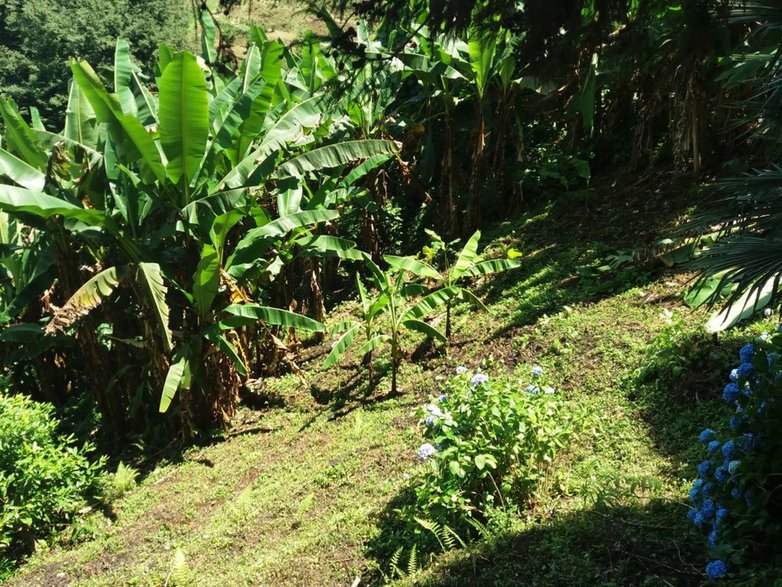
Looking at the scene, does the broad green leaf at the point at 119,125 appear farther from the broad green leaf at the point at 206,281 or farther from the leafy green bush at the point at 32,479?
the leafy green bush at the point at 32,479

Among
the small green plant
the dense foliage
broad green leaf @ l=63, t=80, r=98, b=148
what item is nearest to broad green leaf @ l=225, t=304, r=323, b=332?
broad green leaf @ l=63, t=80, r=98, b=148

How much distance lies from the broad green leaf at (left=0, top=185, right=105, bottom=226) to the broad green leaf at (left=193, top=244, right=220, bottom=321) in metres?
Answer: 0.90

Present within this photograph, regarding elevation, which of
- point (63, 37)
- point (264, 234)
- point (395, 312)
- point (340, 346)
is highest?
point (63, 37)

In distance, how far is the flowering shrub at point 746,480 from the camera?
252cm

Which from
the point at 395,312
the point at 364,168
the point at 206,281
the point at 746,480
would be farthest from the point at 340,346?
the point at 746,480

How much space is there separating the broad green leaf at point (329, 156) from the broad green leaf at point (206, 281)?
113 centimetres

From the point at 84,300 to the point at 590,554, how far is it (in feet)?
14.2

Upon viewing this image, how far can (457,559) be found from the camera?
3.34m

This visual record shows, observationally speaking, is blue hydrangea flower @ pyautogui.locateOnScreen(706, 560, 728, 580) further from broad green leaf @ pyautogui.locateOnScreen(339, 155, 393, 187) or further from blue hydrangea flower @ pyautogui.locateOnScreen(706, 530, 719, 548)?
broad green leaf @ pyautogui.locateOnScreen(339, 155, 393, 187)

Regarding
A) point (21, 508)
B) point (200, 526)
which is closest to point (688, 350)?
point (200, 526)

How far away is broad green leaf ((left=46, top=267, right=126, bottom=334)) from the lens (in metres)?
5.32

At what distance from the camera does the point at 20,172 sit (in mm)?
6047

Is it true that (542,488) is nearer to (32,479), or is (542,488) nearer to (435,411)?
(435,411)

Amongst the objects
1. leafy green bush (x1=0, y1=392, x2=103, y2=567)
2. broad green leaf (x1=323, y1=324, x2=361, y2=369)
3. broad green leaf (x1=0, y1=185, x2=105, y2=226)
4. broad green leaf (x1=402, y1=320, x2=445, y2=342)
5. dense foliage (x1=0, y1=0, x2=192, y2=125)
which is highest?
dense foliage (x1=0, y1=0, x2=192, y2=125)
